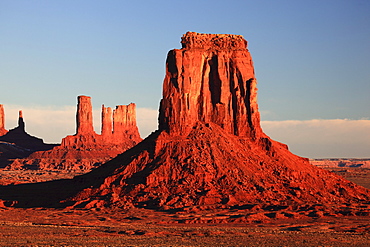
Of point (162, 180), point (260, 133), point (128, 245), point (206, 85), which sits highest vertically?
point (206, 85)

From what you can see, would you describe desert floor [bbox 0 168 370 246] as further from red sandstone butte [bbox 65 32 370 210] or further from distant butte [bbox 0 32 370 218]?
red sandstone butte [bbox 65 32 370 210]

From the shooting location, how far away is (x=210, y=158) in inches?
3184

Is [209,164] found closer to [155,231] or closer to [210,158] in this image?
[210,158]

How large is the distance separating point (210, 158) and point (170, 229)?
22896 millimetres

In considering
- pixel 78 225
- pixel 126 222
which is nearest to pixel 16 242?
pixel 78 225

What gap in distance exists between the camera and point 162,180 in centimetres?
7806

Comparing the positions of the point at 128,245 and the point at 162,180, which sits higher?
the point at 162,180

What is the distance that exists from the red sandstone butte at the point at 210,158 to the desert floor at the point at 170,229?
5.00m

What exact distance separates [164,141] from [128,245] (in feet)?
119

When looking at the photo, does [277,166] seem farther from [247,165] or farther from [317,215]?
[317,215]

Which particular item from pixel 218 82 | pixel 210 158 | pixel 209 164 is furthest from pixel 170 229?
pixel 218 82

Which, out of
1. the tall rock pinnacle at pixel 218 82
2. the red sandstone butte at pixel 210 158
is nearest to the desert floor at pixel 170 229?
the red sandstone butte at pixel 210 158

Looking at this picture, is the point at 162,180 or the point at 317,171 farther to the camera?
the point at 317,171

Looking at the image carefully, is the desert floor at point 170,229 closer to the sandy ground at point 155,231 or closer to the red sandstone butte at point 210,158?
the sandy ground at point 155,231
